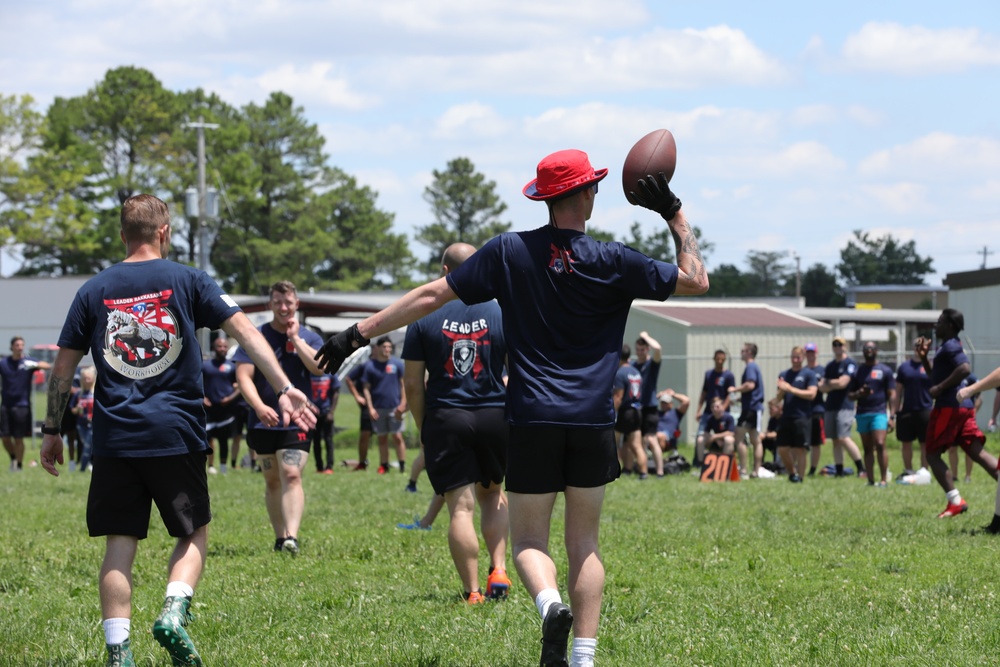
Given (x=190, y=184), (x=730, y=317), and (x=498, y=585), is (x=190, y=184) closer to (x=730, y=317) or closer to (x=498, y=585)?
(x=730, y=317)

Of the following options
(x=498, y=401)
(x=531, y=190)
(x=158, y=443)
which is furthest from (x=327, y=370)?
(x=498, y=401)

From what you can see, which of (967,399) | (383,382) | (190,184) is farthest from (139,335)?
(190,184)

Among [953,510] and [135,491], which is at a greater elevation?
[135,491]

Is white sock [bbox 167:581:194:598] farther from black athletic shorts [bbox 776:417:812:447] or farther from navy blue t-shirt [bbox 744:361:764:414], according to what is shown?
navy blue t-shirt [bbox 744:361:764:414]

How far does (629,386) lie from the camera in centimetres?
1725

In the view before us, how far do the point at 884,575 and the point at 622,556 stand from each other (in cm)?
182

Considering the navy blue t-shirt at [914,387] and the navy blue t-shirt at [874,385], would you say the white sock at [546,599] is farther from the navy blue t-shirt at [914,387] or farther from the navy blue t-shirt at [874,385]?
the navy blue t-shirt at [874,385]

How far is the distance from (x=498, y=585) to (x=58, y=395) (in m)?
2.75

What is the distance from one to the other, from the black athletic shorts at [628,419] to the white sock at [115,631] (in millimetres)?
12914

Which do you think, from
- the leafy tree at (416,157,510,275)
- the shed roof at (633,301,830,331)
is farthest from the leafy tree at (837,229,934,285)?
the shed roof at (633,301,830,331)

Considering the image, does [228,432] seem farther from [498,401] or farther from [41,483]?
[498,401]

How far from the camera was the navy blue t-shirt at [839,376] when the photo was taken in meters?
17.0

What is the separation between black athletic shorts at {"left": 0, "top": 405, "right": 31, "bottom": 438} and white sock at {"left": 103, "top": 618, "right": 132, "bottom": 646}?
50.8ft

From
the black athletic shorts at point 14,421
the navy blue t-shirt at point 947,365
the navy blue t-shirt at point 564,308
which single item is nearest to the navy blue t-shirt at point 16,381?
the black athletic shorts at point 14,421
